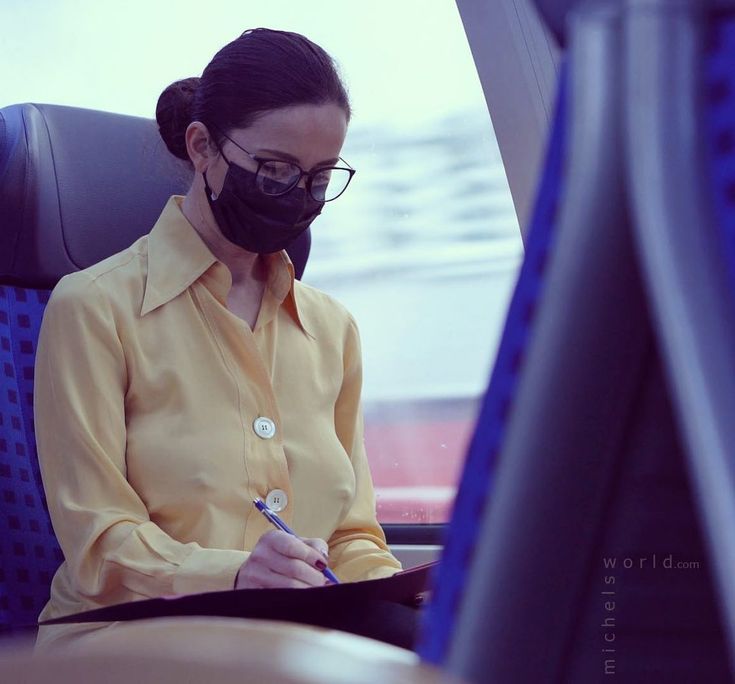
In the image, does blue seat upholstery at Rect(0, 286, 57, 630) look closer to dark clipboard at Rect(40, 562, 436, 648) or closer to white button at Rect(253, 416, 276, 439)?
white button at Rect(253, 416, 276, 439)

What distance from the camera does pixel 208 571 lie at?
1062 millimetres

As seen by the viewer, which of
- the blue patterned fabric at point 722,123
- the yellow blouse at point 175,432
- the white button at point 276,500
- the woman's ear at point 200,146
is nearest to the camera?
the blue patterned fabric at point 722,123

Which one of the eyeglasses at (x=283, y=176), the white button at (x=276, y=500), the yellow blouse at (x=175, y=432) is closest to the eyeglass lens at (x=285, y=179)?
the eyeglasses at (x=283, y=176)

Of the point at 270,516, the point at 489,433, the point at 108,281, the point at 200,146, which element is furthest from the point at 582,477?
the point at 200,146

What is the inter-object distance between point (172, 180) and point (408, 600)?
2.19 ft

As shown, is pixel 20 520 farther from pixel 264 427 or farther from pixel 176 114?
pixel 176 114

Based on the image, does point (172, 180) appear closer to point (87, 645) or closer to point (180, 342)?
point (180, 342)

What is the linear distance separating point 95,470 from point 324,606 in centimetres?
35

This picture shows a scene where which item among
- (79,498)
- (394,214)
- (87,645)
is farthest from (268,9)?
(87,645)

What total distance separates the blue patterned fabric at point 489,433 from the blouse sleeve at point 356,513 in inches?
36.5

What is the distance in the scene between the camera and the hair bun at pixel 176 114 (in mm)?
1383

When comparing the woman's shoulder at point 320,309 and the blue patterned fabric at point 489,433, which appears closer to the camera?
the blue patterned fabric at point 489,433

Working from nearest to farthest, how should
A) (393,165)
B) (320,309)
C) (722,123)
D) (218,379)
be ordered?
(722,123)
(218,379)
(320,309)
(393,165)

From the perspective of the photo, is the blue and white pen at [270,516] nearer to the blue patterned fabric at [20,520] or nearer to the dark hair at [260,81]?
the blue patterned fabric at [20,520]
